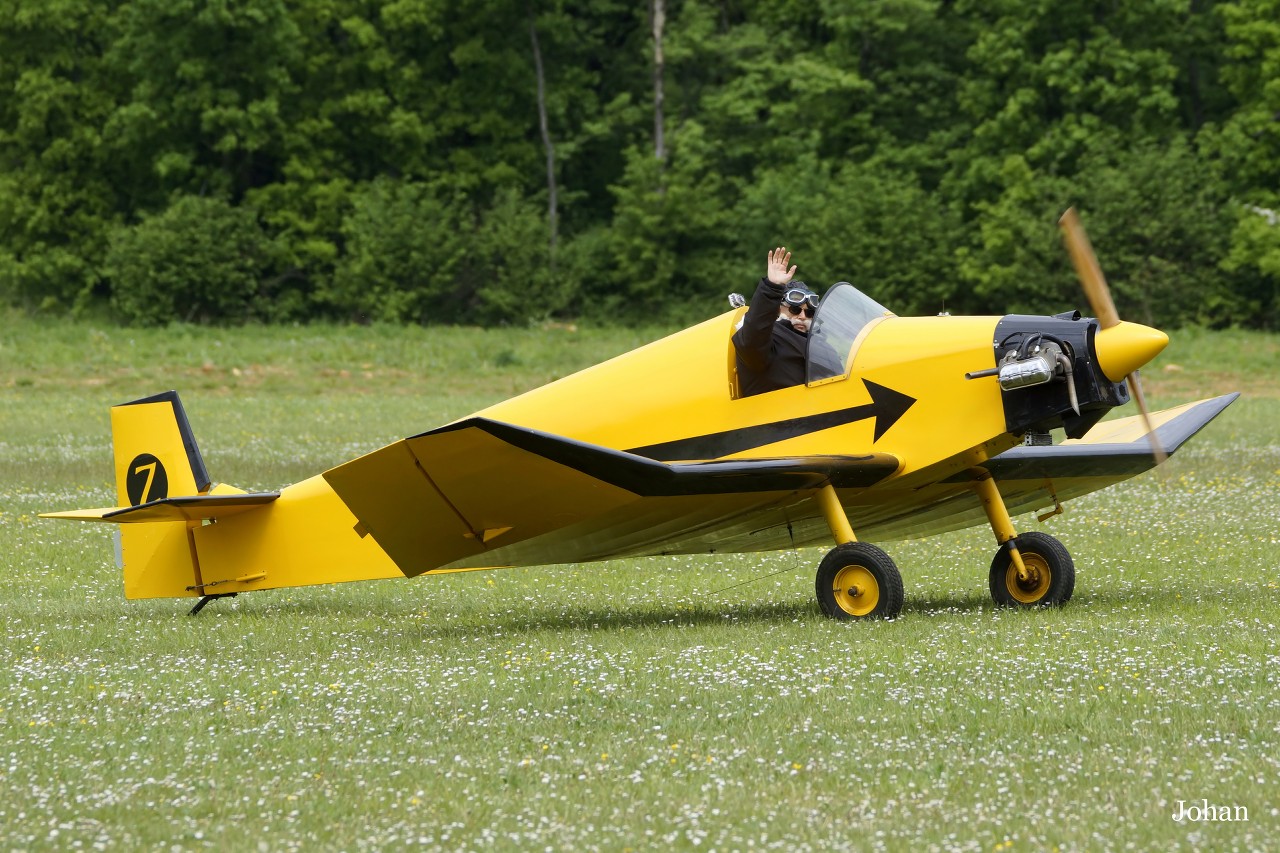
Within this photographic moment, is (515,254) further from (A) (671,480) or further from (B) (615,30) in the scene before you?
(A) (671,480)

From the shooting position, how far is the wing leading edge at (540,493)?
9.24 meters

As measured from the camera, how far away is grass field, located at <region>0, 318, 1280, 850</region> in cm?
566

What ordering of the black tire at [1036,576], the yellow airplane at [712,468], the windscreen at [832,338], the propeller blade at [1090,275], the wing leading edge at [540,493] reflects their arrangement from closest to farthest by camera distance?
the wing leading edge at [540,493] → the yellow airplane at [712,468] → the propeller blade at [1090,275] → the windscreen at [832,338] → the black tire at [1036,576]

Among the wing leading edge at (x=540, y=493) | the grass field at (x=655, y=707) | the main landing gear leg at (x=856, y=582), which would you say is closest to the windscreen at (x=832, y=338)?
the wing leading edge at (x=540, y=493)

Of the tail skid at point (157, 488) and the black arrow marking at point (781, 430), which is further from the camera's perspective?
the tail skid at point (157, 488)

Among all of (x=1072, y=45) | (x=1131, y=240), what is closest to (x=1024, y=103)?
(x=1072, y=45)

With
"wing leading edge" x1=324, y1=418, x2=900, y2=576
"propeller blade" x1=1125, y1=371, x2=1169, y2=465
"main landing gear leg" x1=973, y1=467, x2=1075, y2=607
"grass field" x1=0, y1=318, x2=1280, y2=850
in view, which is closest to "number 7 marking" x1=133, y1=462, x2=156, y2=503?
"grass field" x1=0, y1=318, x2=1280, y2=850

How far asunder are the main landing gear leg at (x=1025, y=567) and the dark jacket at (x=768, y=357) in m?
1.61

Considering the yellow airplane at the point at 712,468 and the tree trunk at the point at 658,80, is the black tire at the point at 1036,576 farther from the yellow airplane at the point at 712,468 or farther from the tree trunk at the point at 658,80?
the tree trunk at the point at 658,80

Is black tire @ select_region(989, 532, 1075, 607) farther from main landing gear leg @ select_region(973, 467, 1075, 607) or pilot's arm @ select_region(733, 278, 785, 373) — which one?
pilot's arm @ select_region(733, 278, 785, 373)

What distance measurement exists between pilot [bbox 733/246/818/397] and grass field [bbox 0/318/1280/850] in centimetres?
166

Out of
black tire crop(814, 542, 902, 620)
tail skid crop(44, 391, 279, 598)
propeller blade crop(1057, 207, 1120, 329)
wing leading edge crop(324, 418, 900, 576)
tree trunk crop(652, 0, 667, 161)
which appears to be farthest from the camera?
A: tree trunk crop(652, 0, 667, 161)

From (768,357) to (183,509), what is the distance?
13.9ft

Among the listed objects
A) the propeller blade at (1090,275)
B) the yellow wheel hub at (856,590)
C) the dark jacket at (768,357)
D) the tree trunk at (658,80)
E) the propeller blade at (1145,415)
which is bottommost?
the yellow wheel hub at (856,590)
